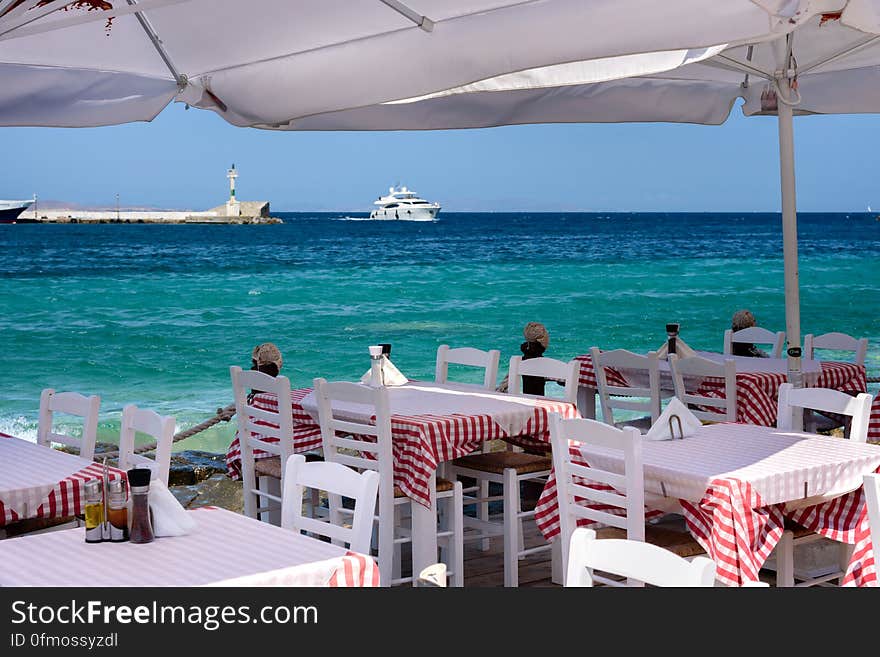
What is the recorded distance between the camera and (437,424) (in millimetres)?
4602

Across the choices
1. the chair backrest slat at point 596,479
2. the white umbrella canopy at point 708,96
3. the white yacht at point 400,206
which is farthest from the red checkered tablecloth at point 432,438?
the white yacht at point 400,206

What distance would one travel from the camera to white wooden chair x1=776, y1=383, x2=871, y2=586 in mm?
3939

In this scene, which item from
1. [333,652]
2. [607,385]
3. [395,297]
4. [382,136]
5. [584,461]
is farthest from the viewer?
[382,136]

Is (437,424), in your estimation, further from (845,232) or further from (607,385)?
(845,232)

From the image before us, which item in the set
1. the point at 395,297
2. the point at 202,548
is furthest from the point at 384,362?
the point at 395,297

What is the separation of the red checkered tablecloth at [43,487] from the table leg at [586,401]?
341cm

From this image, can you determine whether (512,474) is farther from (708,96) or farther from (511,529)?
(708,96)

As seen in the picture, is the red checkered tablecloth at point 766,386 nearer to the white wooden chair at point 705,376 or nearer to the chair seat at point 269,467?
the white wooden chair at point 705,376

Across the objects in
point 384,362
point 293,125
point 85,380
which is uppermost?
point 293,125

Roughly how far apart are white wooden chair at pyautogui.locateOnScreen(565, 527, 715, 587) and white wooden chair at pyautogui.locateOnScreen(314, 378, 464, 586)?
1995mm

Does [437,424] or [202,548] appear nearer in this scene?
[202,548]

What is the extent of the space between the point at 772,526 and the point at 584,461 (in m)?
0.68

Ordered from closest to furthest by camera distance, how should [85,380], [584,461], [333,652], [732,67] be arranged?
[333,652] < [584,461] < [732,67] < [85,380]

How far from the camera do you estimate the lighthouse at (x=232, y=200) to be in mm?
48500
